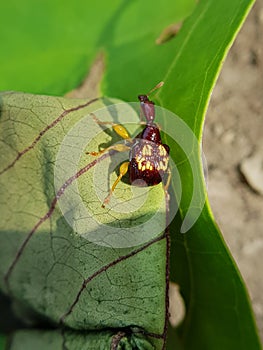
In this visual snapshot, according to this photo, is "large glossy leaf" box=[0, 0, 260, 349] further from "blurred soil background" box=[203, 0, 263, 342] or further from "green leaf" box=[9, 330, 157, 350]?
"blurred soil background" box=[203, 0, 263, 342]

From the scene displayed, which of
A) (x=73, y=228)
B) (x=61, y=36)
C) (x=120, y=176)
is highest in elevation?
(x=61, y=36)

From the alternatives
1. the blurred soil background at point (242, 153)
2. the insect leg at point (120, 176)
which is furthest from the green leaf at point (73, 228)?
the blurred soil background at point (242, 153)

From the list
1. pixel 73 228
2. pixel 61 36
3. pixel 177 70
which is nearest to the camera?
pixel 73 228

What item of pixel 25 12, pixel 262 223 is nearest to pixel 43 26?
pixel 25 12

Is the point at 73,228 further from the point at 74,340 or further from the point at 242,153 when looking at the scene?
the point at 242,153

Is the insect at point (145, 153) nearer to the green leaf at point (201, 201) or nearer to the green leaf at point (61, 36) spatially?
the green leaf at point (201, 201)

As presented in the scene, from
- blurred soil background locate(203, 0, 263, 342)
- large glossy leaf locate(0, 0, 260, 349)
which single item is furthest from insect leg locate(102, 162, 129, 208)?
blurred soil background locate(203, 0, 263, 342)

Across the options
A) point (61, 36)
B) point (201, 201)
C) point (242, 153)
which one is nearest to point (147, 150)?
point (201, 201)

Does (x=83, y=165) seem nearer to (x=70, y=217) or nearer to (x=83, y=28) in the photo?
(x=70, y=217)
